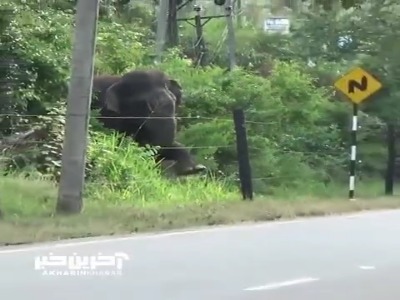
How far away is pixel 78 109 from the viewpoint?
45.8 feet

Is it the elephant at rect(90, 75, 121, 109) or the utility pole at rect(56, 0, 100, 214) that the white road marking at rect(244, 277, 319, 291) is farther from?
the elephant at rect(90, 75, 121, 109)

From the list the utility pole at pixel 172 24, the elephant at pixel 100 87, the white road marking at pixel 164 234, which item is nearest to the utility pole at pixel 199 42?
the utility pole at pixel 172 24

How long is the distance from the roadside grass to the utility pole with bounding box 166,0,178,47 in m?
15.7

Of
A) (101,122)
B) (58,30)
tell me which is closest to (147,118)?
(101,122)

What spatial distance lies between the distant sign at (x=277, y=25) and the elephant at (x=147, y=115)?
19846mm

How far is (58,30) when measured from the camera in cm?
2172

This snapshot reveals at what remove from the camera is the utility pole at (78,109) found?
1387 centimetres

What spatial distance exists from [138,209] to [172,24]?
21.0m

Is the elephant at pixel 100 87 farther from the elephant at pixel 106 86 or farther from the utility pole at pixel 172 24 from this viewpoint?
the utility pole at pixel 172 24

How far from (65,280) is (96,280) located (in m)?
0.27

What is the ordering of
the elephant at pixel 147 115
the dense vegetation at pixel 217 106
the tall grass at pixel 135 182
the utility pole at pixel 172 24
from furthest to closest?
the utility pole at pixel 172 24, the elephant at pixel 147 115, the dense vegetation at pixel 217 106, the tall grass at pixel 135 182

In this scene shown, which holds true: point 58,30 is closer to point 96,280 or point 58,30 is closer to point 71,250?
point 71,250

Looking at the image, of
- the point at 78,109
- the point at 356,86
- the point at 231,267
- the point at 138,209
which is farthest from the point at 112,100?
the point at 231,267

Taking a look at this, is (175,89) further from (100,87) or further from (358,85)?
(358,85)
